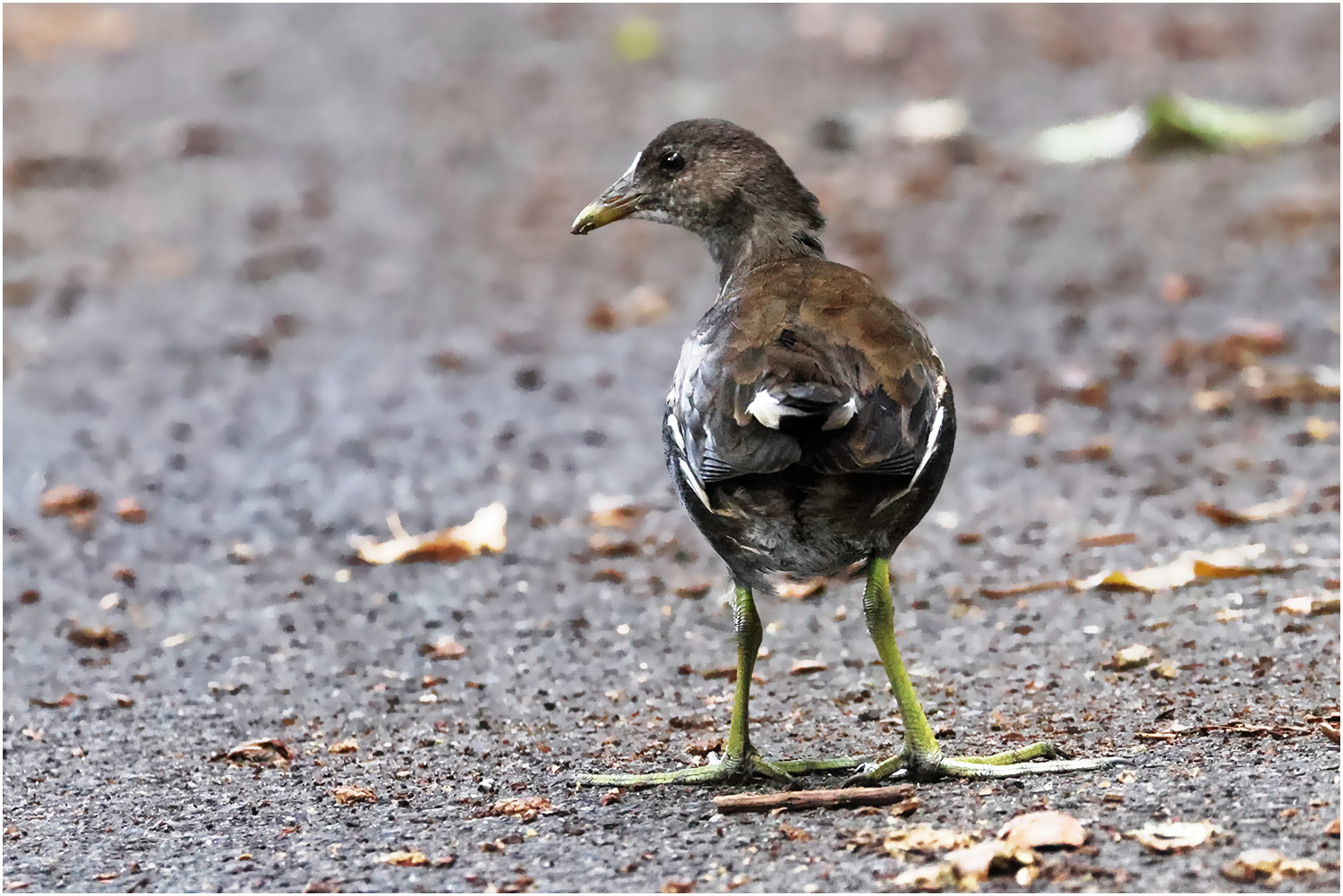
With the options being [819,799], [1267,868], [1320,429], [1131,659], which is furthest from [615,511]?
[1267,868]

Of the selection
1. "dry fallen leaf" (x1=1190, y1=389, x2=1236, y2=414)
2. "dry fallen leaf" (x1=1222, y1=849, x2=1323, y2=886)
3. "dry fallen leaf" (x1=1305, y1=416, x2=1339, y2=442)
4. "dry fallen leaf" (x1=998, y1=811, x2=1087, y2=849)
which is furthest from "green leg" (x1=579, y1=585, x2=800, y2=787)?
"dry fallen leaf" (x1=1190, y1=389, x2=1236, y2=414)

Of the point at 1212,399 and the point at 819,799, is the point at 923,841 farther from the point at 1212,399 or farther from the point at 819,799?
the point at 1212,399

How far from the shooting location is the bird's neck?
4633mm

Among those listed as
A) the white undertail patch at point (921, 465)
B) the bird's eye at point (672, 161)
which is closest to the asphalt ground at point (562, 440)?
the white undertail patch at point (921, 465)

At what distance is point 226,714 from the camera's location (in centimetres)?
482

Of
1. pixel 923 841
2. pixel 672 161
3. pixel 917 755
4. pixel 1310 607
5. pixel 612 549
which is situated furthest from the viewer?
pixel 612 549

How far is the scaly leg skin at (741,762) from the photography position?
3.89 meters

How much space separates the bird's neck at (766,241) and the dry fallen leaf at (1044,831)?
1953 millimetres

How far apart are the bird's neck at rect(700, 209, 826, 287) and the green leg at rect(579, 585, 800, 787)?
1.09 metres

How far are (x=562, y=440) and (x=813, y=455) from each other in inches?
169

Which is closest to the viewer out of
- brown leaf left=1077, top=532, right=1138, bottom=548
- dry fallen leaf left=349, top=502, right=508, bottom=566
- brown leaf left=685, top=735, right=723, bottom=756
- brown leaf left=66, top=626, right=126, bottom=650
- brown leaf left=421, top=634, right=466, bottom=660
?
brown leaf left=685, top=735, right=723, bottom=756

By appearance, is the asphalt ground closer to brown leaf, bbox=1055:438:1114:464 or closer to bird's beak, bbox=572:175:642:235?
brown leaf, bbox=1055:438:1114:464

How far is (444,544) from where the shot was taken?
247 inches

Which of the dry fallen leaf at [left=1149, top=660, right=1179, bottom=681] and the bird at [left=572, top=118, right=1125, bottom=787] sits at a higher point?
the bird at [left=572, top=118, right=1125, bottom=787]
